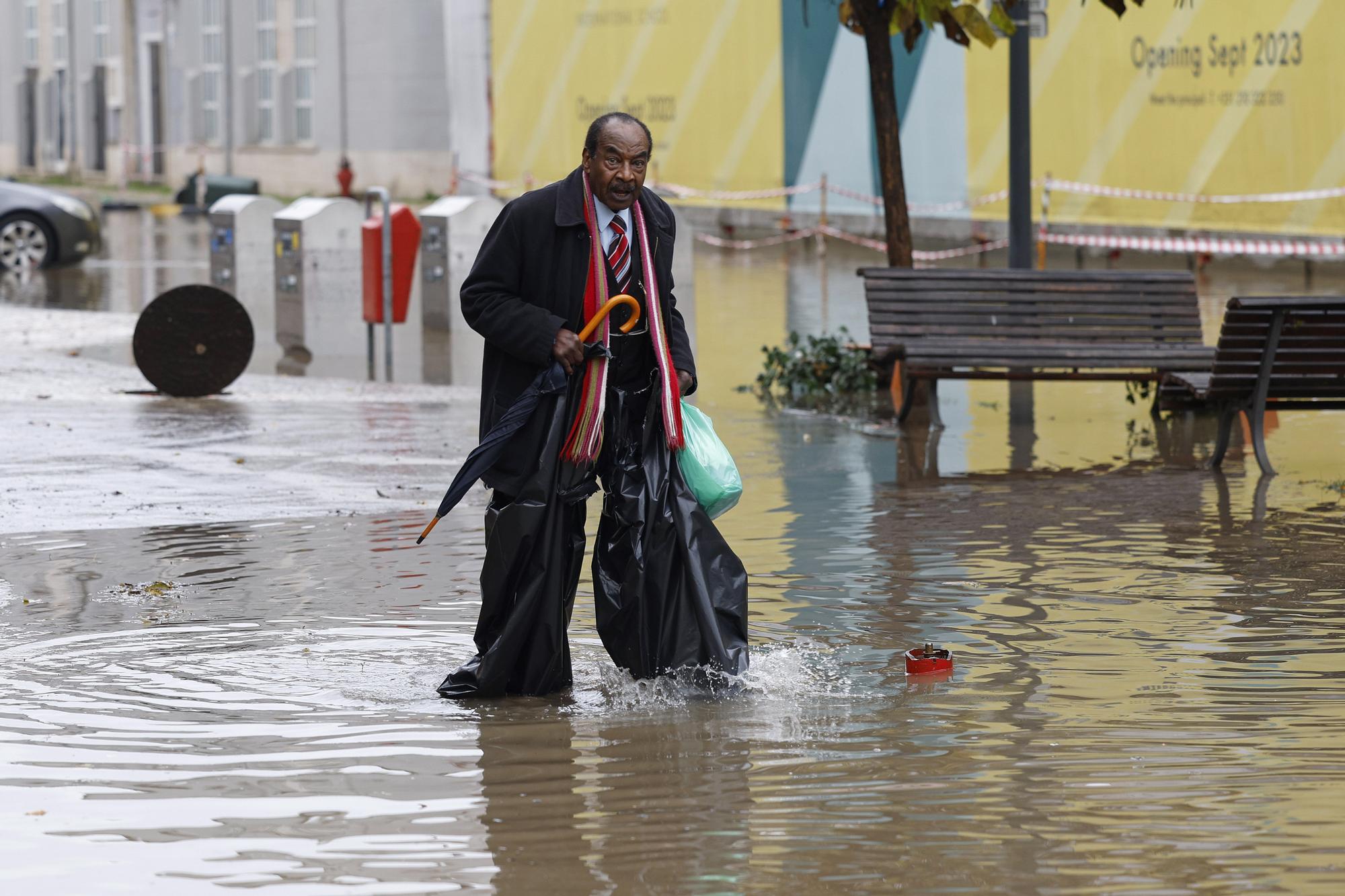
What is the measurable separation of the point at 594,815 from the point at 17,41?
5588cm

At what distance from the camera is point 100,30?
2053 inches

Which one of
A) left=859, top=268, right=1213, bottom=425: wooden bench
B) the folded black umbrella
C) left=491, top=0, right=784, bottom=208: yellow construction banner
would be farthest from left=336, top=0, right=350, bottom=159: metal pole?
the folded black umbrella

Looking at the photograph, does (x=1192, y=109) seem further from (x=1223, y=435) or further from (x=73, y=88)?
(x=73, y=88)

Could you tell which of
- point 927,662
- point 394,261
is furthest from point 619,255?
point 394,261

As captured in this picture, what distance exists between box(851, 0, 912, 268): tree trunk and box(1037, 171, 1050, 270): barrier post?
11.8 m

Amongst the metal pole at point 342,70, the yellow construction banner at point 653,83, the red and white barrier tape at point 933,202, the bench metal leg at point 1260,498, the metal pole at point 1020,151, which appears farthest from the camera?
the metal pole at point 342,70

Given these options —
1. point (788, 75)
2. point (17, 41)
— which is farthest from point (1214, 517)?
point (17, 41)

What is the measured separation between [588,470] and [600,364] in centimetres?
29

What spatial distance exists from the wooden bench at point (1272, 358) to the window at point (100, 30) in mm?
46037

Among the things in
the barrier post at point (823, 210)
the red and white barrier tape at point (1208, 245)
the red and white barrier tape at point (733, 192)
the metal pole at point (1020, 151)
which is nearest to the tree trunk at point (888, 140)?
the metal pole at point (1020, 151)

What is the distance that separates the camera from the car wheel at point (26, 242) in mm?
24391

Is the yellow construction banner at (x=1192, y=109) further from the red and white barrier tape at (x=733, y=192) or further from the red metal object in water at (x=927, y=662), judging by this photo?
the red metal object in water at (x=927, y=662)

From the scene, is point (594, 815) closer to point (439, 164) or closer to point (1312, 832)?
point (1312, 832)

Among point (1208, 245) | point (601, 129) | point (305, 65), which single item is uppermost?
point (305, 65)
